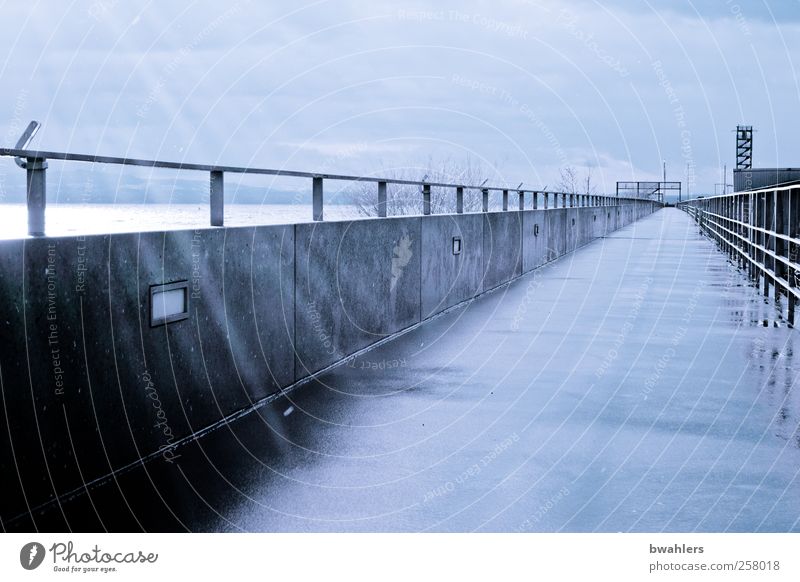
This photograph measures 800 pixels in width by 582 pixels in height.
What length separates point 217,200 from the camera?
805 centimetres

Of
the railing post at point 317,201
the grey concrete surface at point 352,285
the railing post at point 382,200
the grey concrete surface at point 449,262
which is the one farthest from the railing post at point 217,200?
the grey concrete surface at point 449,262

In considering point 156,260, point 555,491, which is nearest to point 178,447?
point 156,260

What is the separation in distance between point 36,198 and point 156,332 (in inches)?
54.4

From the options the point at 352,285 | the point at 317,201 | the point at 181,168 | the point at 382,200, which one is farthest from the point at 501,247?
the point at 181,168

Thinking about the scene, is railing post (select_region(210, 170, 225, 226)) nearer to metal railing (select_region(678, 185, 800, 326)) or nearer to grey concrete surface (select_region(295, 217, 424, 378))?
grey concrete surface (select_region(295, 217, 424, 378))

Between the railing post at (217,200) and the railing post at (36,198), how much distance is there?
2274 mm

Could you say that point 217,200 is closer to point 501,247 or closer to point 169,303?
point 169,303

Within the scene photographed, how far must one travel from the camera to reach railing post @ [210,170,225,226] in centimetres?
804

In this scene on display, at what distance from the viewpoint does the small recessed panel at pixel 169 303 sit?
271 inches

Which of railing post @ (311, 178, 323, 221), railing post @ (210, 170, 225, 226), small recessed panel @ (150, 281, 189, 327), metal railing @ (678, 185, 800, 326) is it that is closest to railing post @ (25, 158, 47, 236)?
small recessed panel @ (150, 281, 189, 327)

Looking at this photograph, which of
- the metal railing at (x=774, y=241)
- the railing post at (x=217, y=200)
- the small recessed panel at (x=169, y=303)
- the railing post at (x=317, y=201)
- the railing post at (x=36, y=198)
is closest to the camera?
the railing post at (x=36, y=198)

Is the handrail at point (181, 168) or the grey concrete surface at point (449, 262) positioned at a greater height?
the handrail at point (181, 168)

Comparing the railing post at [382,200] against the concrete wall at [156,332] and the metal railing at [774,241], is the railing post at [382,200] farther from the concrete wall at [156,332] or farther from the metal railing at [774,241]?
the metal railing at [774,241]

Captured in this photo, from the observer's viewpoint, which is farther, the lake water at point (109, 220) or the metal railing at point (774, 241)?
the metal railing at point (774, 241)
